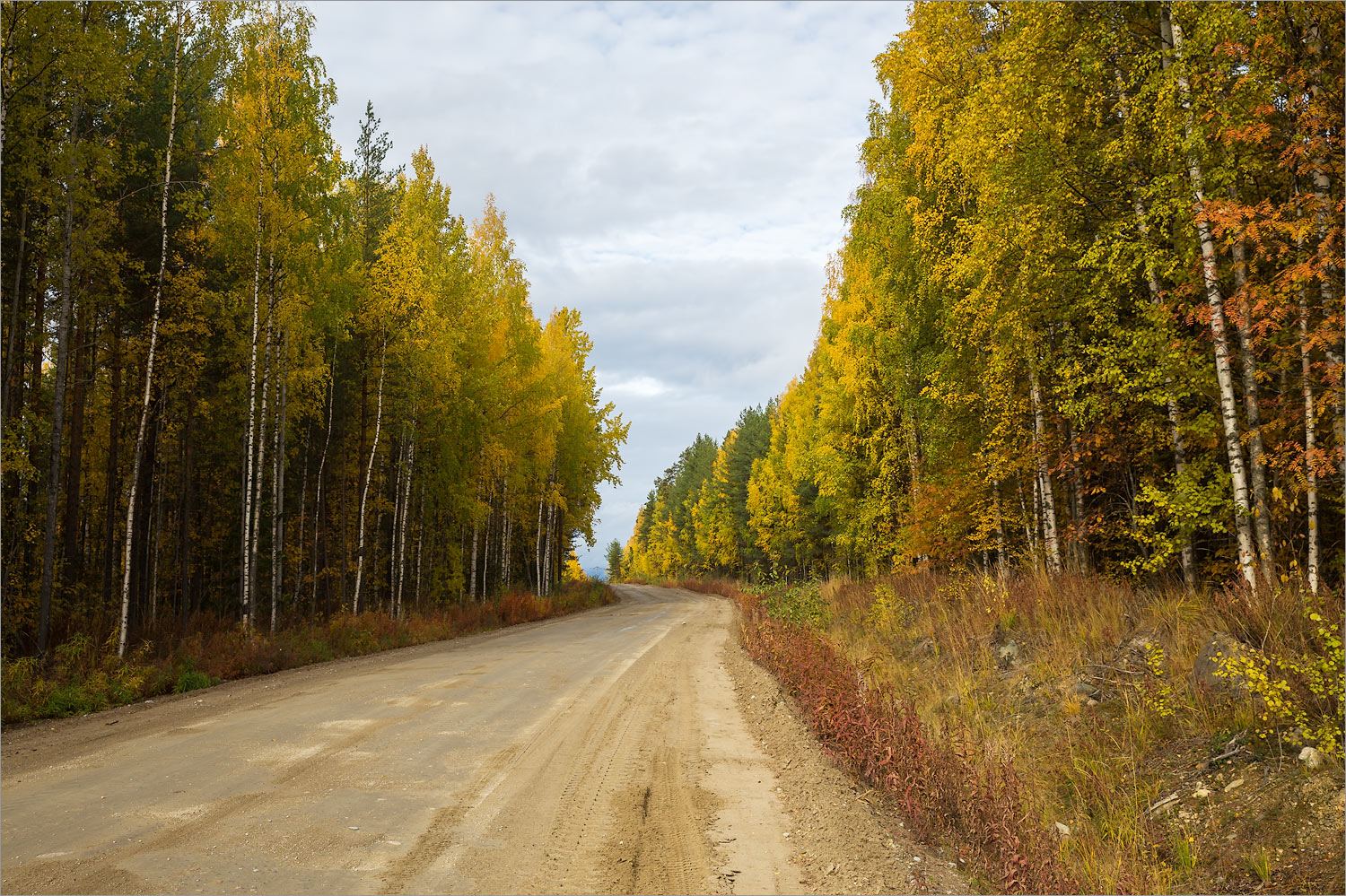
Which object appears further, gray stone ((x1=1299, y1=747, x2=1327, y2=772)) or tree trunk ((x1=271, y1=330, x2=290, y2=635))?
tree trunk ((x1=271, y1=330, x2=290, y2=635))

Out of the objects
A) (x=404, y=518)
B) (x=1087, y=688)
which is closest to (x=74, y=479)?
(x=404, y=518)

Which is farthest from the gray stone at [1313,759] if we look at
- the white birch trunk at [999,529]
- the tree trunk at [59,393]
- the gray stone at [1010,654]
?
the tree trunk at [59,393]

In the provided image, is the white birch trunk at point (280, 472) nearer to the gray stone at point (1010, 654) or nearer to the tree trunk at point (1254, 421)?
the gray stone at point (1010, 654)

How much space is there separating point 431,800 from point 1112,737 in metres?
6.12

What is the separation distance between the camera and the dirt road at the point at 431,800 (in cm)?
436

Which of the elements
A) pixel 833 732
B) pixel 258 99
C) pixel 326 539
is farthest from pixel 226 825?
pixel 326 539

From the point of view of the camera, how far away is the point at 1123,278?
9.01 m

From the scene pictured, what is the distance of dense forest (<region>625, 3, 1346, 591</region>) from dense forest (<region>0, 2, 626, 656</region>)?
44.7 feet

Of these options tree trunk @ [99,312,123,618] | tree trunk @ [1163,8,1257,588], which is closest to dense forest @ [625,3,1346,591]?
tree trunk @ [1163,8,1257,588]

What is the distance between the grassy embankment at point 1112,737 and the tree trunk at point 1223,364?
853 mm

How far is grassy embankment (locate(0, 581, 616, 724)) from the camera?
9648 mm

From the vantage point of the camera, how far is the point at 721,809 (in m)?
5.70

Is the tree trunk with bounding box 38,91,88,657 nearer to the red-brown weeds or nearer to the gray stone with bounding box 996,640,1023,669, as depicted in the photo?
the red-brown weeds

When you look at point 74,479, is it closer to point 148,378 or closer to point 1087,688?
point 148,378
